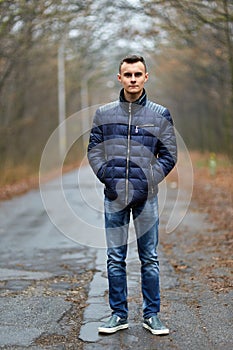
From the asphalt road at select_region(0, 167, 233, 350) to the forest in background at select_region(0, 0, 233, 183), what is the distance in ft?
18.8

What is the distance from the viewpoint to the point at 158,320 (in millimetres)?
5445

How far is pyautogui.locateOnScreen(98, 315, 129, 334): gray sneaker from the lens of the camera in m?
5.41

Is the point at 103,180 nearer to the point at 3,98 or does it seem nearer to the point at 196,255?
the point at 196,255

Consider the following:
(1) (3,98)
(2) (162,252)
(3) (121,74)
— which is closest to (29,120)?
(1) (3,98)

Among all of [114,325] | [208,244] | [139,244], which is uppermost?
[139,244]

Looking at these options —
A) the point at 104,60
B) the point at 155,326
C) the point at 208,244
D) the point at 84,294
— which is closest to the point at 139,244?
the point at 155,326

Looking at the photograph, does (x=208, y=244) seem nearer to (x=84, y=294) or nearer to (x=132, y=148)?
(x=84, y=294)

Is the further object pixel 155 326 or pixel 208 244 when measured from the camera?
pixel 208 244

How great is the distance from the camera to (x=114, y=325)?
5.45 m

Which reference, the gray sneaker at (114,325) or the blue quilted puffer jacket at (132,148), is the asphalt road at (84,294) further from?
the blue quilted puffer jacket at (132,148)

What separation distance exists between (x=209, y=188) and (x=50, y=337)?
16684mm

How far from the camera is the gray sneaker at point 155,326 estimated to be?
5.35 metres

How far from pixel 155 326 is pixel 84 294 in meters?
1.79

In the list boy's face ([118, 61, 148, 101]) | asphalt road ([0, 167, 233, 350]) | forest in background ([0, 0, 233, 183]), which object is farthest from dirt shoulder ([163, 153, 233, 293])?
forest in background ([0, 0, 233, 183])
